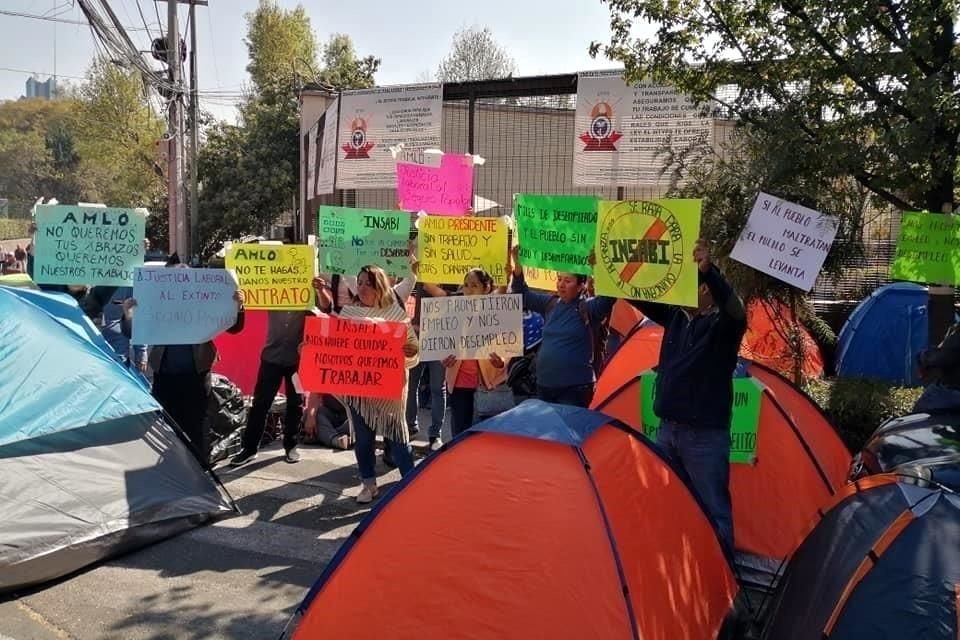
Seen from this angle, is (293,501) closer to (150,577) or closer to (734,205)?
(150,577)

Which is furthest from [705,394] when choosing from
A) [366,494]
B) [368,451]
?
[366,494]

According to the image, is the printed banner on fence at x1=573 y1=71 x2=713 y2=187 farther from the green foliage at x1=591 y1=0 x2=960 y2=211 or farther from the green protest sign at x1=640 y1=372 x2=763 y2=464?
the green protest sign at x1=640 y1=372 x2=763 y2=464

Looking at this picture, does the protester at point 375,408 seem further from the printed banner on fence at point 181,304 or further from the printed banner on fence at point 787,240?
the printed banner on fence at point 787,240

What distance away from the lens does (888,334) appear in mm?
9453

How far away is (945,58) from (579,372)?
293 centimetres

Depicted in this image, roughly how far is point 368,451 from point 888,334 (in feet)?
21.5

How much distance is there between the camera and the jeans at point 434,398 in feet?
24.6

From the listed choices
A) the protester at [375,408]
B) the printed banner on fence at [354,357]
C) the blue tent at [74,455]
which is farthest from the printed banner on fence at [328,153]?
the blue tent at [74,455]

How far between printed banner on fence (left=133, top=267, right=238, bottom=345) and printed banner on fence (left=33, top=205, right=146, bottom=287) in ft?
0.55

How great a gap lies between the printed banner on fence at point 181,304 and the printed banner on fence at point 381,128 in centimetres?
511

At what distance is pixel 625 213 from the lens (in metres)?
4.77

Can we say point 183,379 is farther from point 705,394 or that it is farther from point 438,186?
point 705,394

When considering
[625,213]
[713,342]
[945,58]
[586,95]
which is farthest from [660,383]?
[586,95]

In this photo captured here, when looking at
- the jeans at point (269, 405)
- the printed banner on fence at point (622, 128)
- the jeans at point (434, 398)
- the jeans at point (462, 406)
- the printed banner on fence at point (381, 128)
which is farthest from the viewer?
the printed banner on fence at point (381, 128)
